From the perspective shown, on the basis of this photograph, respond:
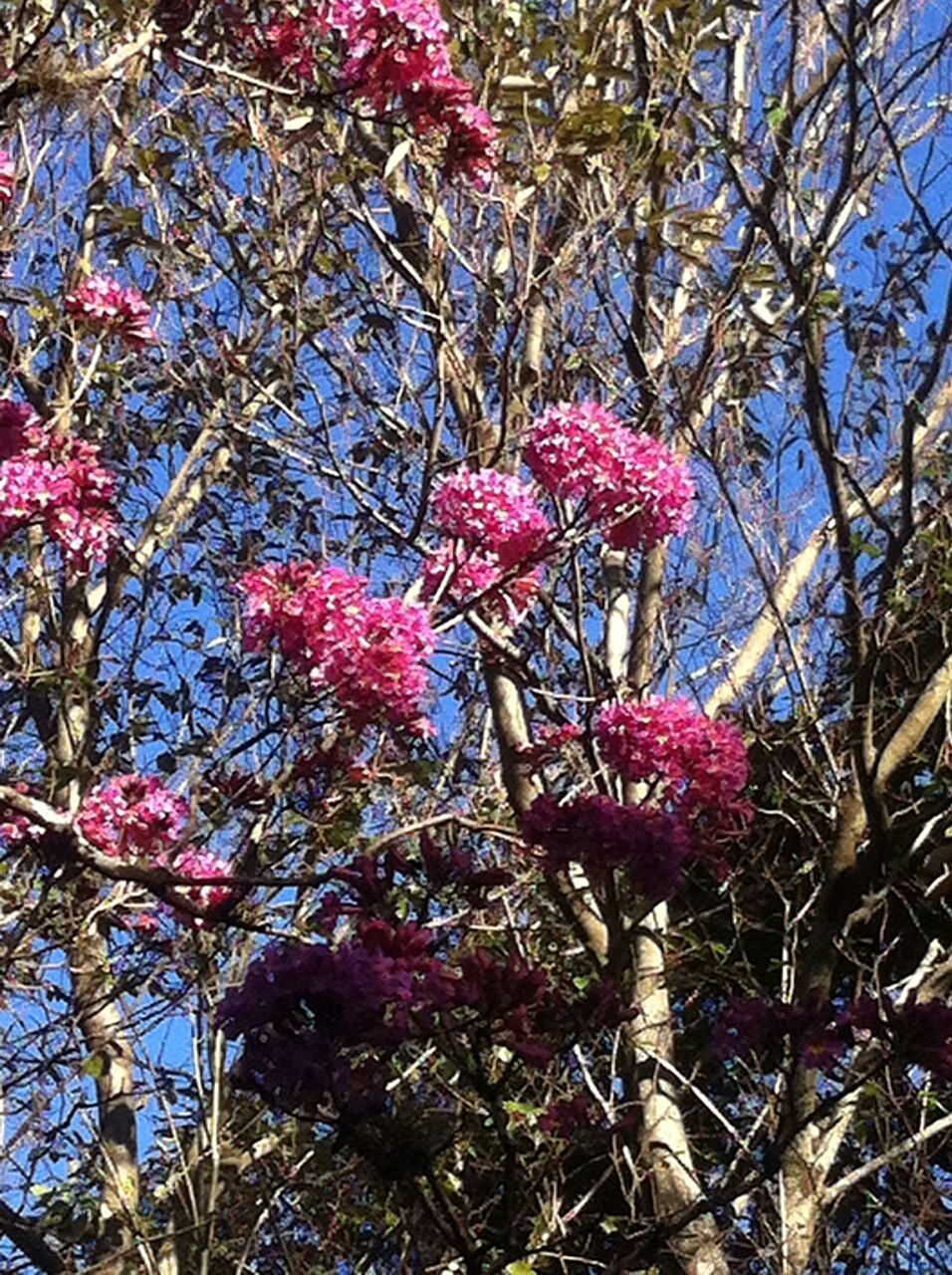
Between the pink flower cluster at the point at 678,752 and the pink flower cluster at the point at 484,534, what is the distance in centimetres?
32

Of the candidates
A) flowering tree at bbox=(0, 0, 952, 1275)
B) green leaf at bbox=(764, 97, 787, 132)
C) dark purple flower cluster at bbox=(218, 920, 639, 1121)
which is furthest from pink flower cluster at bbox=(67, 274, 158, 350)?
dark purple flower cluster at bbox=(218, 920, 639, 1121)

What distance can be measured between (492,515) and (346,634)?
38cm

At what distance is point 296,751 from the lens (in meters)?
3.39

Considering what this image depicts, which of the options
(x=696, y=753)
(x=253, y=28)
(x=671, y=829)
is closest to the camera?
(x=671, y=829)

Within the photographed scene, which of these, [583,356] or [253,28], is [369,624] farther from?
[583,356]

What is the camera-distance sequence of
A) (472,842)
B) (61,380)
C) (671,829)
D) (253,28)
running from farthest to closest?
(472,842)
(61,380)
(253,28)
(671,829)

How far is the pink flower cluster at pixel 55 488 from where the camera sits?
252 cm

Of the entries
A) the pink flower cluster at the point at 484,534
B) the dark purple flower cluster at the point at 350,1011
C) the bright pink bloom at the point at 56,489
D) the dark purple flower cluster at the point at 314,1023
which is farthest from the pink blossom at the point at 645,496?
the dark purple flower cluster at the point at 314,1023

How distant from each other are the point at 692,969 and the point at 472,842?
72 centimetres

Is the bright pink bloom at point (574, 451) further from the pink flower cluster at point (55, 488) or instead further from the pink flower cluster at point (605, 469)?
the pink flower cluster at point (55, 488)

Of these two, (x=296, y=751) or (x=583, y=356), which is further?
(x=583, y=356)

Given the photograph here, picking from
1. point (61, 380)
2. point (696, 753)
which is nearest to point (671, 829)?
point (696, 753)

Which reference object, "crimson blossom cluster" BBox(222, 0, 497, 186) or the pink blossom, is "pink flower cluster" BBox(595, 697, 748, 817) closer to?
the pink blossom

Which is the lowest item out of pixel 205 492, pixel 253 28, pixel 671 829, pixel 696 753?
pixel 671 829
